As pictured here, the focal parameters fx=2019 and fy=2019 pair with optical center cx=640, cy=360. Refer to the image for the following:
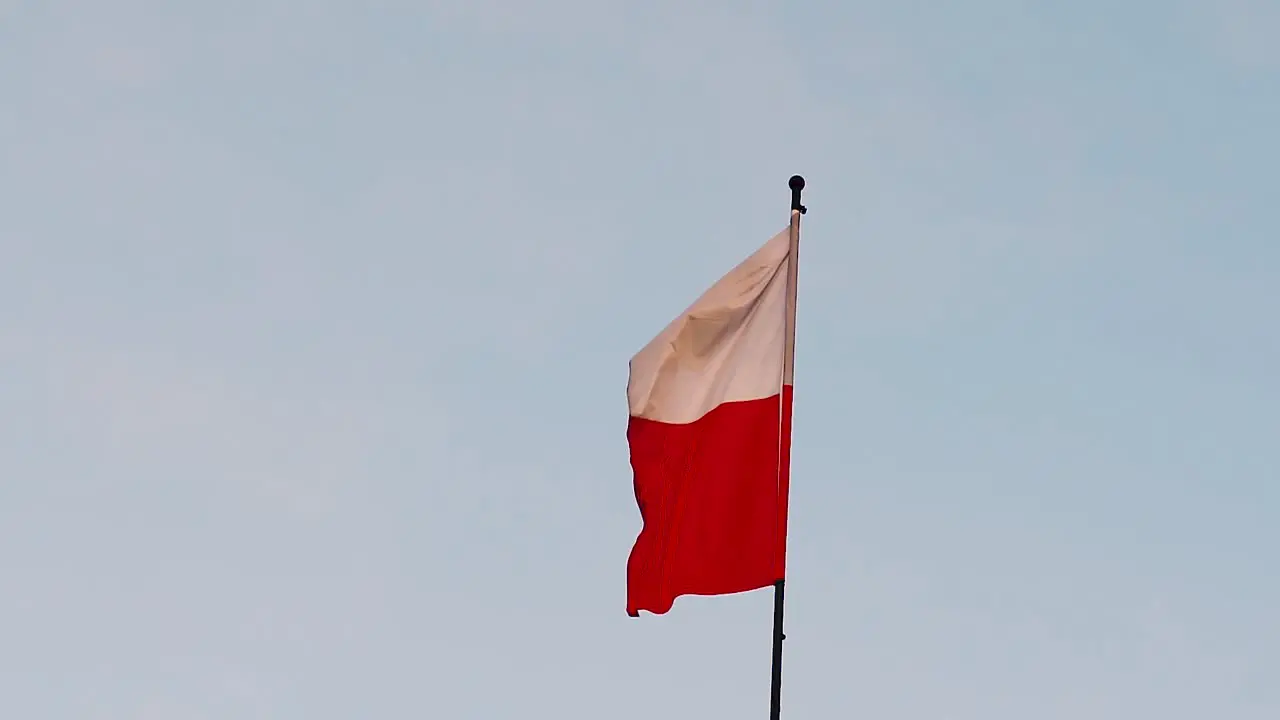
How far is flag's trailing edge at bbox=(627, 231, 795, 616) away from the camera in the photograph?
16.2 m

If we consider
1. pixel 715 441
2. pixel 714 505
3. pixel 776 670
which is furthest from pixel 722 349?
pixel 776 670

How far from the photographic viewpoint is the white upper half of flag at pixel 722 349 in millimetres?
17188

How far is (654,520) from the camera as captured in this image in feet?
56.2

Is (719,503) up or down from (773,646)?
up

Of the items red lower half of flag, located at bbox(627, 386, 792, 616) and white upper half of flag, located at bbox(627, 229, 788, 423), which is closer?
red lower half of flag, located at bbox(627, 386, 792, 616)

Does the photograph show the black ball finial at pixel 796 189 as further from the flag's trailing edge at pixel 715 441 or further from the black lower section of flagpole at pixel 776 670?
the black lower section of flagpole at pixel 776 670

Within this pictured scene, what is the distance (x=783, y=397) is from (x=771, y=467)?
24.5 inches

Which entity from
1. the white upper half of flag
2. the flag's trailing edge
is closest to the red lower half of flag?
the flag's trailing edge

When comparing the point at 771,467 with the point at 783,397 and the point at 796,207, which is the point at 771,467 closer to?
the point at 783,397

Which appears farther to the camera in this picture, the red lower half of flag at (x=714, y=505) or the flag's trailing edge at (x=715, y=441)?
the flag's trailing edge at (x=715, y=441)

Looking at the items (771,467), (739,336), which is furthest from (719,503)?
(739,336)

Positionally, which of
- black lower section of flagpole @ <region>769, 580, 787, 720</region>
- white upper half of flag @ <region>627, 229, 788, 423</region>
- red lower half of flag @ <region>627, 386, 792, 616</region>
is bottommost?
black lower section of flagpole @ <region>769, 580, 787, 720</region>

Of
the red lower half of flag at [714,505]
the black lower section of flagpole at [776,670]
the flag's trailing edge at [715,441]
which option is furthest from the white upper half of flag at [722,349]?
the black lower section of flagpole at [776,670]

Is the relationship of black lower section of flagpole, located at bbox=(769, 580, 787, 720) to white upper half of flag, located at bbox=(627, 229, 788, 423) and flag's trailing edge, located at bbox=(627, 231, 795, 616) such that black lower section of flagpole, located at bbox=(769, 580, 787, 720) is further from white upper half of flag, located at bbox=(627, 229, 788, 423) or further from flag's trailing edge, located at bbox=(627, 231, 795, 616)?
white upper half of flag, located at bbox=(627, 229, 788, 423)
